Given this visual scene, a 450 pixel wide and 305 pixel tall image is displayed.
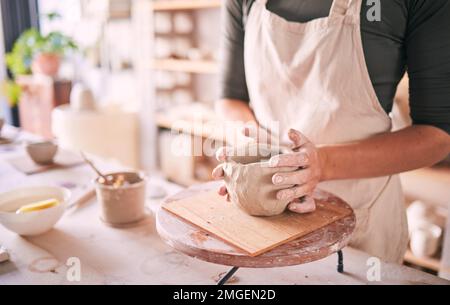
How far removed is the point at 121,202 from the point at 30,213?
20 cm

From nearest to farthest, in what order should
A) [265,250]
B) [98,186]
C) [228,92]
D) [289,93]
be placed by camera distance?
1. [265,250]
2. [98,186]
3. [289,93]
4. [228,92]

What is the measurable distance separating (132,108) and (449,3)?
9.81 feet

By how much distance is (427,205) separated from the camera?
6.73 feet

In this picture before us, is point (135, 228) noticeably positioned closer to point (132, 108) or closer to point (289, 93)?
point (289, 93)

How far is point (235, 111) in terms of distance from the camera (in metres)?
1.33

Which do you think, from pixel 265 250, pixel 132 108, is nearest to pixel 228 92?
pixel 265 250

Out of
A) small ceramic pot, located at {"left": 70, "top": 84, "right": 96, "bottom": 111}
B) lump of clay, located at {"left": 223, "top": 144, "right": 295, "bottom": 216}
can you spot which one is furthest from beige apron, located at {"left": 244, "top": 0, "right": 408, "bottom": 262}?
small ceramic pot, located at {"left": 70, "top": 84, "right": 96, "bottom": 111}

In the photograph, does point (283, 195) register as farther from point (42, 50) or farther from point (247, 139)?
point (42, 50)

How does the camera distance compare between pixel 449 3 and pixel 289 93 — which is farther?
pixel 289 93

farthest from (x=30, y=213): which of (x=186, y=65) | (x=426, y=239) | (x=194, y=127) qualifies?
(x=186, y=65)

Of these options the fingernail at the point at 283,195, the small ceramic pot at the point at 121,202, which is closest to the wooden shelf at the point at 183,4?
the small ceramic pot at the point at 121,202

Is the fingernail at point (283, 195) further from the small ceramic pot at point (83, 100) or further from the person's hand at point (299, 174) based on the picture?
the small ceramic pot at point (83, 100)

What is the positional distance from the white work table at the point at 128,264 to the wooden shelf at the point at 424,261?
4.11 ft

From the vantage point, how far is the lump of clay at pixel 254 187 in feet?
2.57
